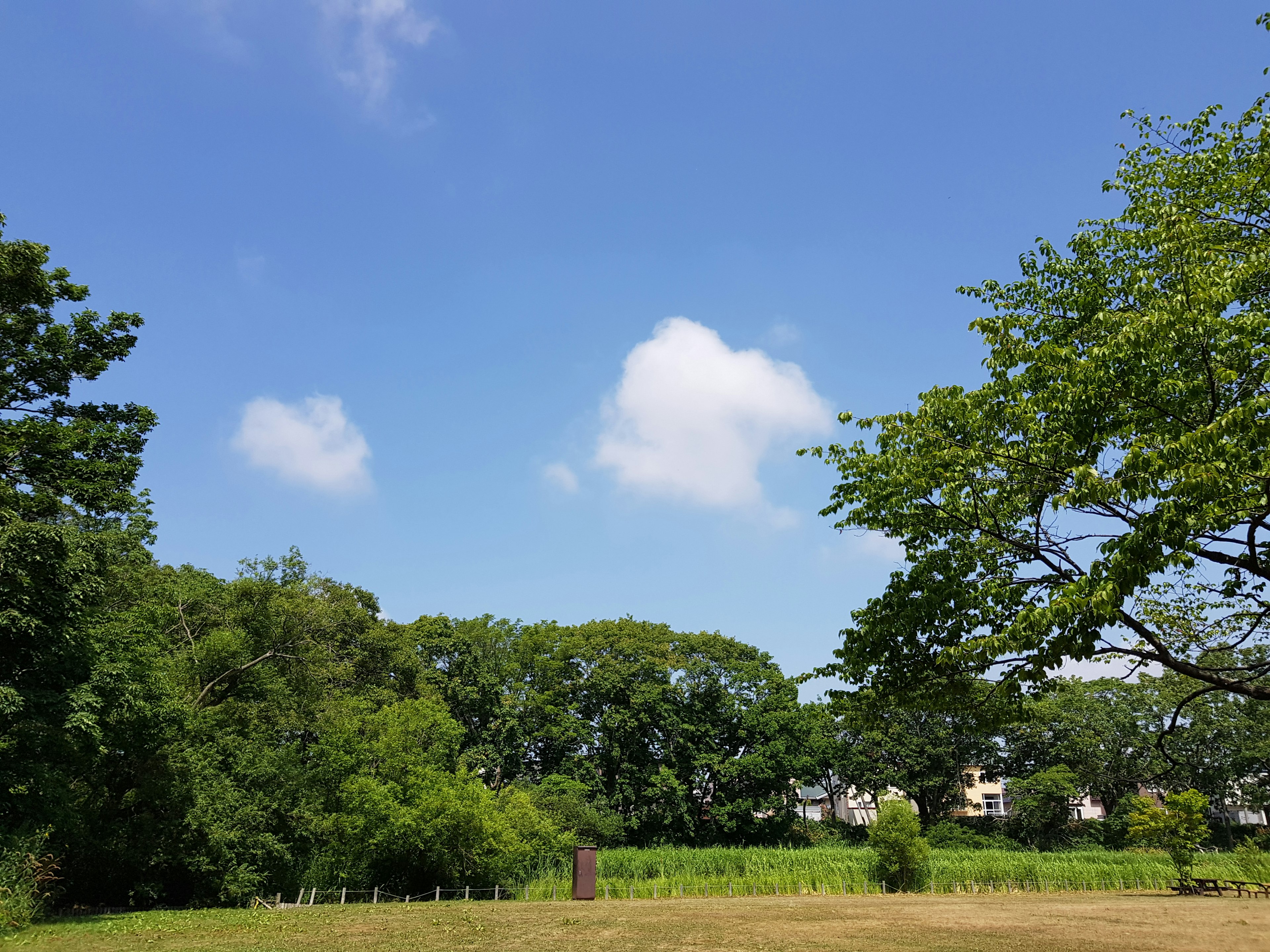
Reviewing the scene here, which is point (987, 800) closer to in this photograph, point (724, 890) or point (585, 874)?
point (724, 890)

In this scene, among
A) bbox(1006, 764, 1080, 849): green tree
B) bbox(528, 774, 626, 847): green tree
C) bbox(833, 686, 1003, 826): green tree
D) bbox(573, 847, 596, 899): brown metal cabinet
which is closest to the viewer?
bbox(573, 847, 596, 899): brown metal cabinet

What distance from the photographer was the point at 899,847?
112 feet

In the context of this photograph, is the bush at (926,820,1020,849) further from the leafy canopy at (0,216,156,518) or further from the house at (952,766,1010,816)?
the leafy canopy at (0,216,156,518)

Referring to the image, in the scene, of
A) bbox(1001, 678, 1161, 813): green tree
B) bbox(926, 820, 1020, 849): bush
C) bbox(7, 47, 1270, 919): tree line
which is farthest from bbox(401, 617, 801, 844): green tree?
bbox(1001, 678, 1161, 813): green tree

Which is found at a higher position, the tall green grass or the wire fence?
the tall green grass

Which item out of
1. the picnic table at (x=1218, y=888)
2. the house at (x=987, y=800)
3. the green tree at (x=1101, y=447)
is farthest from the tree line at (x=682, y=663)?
the house at (x=987, y=800)

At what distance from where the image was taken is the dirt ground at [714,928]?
15305 millimetres

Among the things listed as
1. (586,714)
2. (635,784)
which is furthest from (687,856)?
(586,714)

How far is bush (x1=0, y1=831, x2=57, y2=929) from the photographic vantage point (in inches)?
663

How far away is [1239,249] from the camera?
445 inches

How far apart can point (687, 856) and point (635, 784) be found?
11.7m

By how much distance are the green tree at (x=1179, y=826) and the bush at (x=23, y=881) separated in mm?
36258

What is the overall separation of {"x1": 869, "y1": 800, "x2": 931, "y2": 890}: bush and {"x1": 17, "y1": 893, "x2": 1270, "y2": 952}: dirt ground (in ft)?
18.1

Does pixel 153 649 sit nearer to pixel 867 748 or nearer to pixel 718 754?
pixel 718 754
